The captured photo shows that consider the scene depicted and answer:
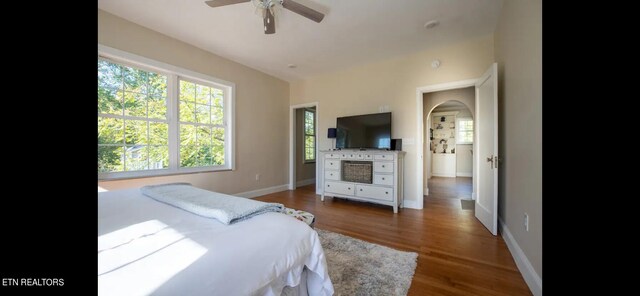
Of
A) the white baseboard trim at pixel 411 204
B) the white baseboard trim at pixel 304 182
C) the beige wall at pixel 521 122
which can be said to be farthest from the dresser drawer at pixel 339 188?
the beige wall at pixel 521 122

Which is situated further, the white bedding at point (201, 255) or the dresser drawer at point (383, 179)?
the dresser drawer at point (383, 179)

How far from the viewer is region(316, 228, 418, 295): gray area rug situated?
4.77ft

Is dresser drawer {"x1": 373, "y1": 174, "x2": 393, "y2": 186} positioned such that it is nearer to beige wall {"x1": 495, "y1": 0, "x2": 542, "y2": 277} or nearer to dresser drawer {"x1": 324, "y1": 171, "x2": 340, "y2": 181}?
dresser drawer {"x1": 324, "y1": 171, "x2": 340, "y2": 181}

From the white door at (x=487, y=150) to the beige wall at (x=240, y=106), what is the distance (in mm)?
3210

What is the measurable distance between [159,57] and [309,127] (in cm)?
335

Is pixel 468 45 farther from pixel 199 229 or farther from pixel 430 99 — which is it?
pixel 199 229

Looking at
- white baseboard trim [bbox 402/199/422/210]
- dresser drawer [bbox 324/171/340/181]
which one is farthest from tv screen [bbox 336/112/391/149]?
white baseboard trim [bbox 402/199/422/210]

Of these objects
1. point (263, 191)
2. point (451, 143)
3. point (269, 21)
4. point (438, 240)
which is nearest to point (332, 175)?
point (263, 191)

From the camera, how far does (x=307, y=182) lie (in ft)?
18.0

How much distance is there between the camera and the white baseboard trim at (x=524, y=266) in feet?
4.50

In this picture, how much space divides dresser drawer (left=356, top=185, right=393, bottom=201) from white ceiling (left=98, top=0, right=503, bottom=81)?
6.35 feet

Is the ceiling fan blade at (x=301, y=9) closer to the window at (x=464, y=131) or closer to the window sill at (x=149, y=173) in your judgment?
the window sill at (x=149, y=173)

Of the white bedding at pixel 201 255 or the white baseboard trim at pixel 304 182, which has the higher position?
the white bedding at pixel 201 255

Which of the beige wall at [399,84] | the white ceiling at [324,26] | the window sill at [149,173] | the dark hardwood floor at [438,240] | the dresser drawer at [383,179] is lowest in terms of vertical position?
the dark hardwood floor at [438,240]
